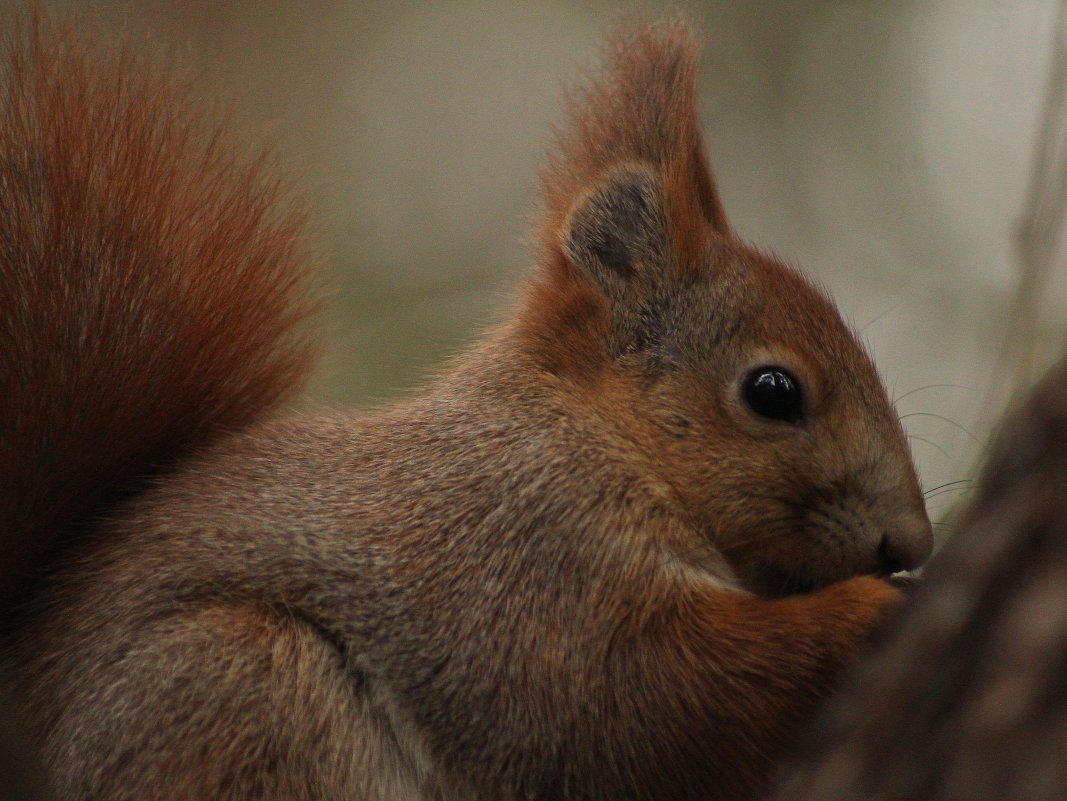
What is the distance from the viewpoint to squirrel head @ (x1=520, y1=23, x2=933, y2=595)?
6.08 feet

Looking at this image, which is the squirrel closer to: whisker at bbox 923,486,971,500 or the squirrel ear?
the squirrel ear

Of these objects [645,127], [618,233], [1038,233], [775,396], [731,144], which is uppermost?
[731,144]

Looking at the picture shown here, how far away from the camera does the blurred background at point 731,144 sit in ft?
10.9

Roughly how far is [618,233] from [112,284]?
0.99m

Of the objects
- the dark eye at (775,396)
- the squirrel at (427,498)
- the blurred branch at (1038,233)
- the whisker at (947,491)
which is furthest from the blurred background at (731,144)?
the dark eye at (775,396)

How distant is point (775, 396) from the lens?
6.25 feet

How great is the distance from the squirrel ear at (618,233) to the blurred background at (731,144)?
0.23m

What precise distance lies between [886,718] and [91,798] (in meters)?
1.29

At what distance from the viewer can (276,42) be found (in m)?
5.87

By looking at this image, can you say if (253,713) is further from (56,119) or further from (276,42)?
(276,42)

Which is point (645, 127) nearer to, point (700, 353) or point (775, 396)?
point (700, 353)

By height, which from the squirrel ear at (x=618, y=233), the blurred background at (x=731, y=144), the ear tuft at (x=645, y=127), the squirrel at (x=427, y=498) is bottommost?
the squirrel at (x=427, y=498)

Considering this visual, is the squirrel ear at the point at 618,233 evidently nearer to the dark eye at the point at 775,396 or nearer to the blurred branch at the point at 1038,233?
the dark eye at the point at 775,396

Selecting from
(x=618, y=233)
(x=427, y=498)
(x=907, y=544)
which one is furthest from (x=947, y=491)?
(x=427, y=498)
